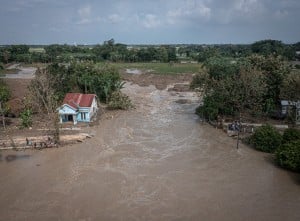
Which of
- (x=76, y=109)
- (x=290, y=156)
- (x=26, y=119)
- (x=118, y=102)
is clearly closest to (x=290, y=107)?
(x=290, y=156)

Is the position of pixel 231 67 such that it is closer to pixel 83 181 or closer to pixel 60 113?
pixel 60 113

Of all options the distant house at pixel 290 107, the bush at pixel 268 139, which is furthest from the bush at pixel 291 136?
the distant house at pixel 290 107

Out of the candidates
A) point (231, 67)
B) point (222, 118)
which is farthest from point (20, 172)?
point (231, 67)

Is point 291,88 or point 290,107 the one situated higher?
point 291,88

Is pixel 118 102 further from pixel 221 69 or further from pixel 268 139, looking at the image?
pixel 268 139

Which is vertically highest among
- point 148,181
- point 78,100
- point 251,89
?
point 251,89

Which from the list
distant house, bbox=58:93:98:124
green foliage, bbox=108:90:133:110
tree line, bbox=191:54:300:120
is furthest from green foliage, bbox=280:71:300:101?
distant house, bbox=58:93:98:124

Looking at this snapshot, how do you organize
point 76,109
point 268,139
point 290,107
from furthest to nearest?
point 76,109
point 290,107
point 268,139
